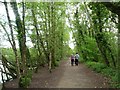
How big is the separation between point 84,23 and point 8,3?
2885 centimetres

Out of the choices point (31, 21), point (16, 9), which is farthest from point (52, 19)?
point (16, 9)

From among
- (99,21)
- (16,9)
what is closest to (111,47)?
(99,21)

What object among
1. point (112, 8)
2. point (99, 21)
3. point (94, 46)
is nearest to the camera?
point (112, 8)

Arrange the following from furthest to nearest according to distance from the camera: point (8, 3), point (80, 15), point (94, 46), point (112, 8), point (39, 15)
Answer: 1. point (80, 15)
2. point (94, 46)
3. point (39, 15)
4. point (8, 3)
5. point (112, 8)

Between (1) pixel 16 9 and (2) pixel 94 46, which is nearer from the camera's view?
(1) pixel 16 9

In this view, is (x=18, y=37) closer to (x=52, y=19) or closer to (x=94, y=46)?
(x=52, y=19)

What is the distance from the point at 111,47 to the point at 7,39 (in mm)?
12329

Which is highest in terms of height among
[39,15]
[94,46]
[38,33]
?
[39,15]

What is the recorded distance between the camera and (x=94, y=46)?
35188 mm

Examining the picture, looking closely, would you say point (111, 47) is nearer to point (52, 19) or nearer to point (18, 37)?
point (52, 19)

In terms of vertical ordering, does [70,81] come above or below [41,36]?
below

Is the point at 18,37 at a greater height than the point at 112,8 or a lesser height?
lesser

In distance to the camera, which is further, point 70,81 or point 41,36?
point 41,36

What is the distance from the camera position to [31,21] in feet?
86.8
